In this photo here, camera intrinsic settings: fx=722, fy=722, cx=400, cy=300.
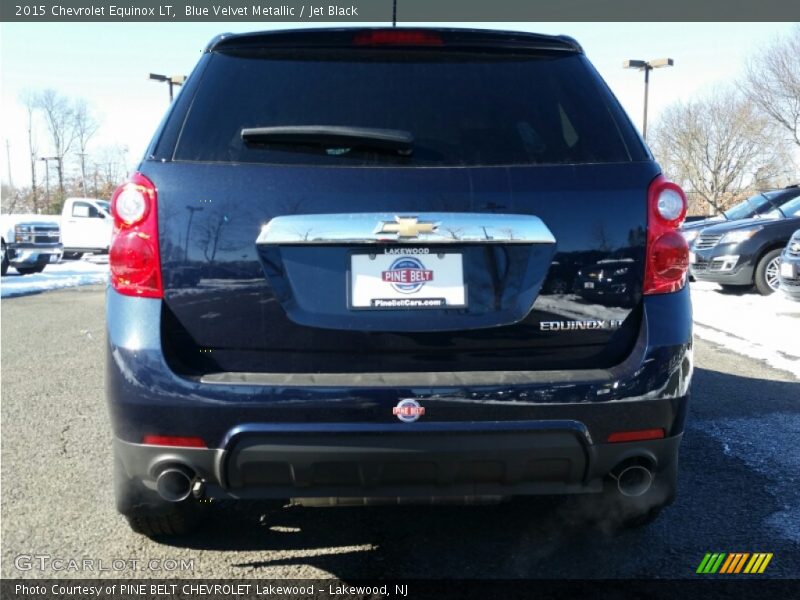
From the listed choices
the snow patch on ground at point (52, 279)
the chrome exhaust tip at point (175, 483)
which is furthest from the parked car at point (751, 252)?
the chrome exhaust tip at point (175, 483)

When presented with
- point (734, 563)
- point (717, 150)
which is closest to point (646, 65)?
point (717, 150)

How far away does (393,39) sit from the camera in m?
2.47

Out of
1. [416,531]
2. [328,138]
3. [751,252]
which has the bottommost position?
[416,531]

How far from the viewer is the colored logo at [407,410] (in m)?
2.16

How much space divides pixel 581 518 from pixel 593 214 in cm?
148

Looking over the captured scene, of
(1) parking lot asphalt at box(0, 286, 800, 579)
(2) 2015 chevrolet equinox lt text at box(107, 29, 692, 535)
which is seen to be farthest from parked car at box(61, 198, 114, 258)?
(2) 2015 chevrolet equinox lt text at box(107, 29, 692, 535)

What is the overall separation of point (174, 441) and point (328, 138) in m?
1.05

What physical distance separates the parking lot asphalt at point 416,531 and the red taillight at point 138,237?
1.13 meters

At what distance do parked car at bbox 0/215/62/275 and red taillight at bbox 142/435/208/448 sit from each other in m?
16.3

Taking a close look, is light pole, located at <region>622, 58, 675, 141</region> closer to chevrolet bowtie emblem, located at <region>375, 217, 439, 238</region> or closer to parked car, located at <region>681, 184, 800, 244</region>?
parked car, located at <region>681, 184, 800, 244</region>

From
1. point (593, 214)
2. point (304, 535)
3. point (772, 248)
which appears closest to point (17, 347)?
point (304, 535)

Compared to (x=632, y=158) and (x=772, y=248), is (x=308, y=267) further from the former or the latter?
(x=772, y=248)

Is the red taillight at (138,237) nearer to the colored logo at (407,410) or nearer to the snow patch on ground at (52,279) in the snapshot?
the colored logo at (407,410)

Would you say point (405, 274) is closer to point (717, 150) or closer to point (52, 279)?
point (52, 279)
